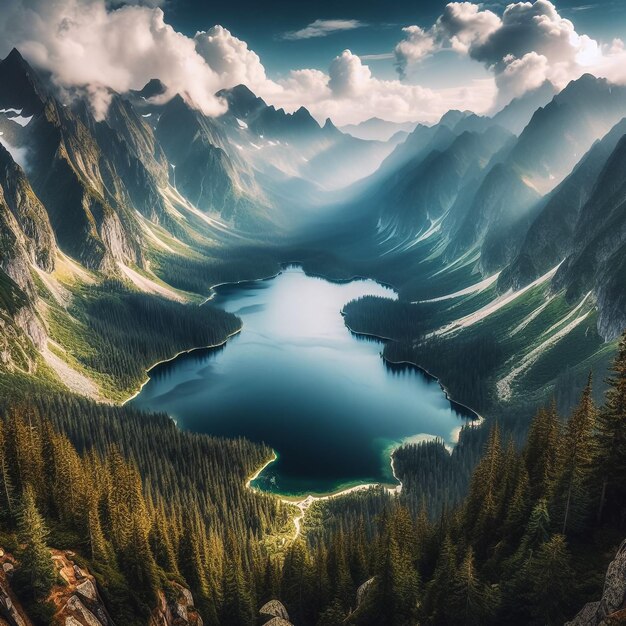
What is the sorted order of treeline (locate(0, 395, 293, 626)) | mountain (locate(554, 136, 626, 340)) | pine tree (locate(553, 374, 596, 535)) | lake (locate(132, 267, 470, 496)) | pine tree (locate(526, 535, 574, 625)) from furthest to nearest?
mountain (locate(554, 136, 626, 340)) < lake (locate(132, 267, 470, 496)) < treeline (locate(0, 395, 293, 626)) < pine tree (locate(553, 374, 596, 535)) < pine tree (locate(526, 535, 574, 625))

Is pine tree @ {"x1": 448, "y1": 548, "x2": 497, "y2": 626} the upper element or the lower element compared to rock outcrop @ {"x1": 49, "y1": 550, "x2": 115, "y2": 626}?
lower

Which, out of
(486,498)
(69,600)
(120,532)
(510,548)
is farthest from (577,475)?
(120,532)

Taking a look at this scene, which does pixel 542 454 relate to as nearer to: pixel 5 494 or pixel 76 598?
pixel 76 598

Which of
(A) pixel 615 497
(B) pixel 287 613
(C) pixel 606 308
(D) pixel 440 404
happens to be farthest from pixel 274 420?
(A) pixel 615 497

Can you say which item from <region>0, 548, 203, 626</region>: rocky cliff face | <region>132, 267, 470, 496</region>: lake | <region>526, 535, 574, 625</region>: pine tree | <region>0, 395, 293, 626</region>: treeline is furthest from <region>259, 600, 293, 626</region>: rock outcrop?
<region>132, 267, 470, 496</region>: lake

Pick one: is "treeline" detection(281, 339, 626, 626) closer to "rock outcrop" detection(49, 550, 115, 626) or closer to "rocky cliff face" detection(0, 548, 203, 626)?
"rocky cliff face" detection(0, 548, 203, 626)

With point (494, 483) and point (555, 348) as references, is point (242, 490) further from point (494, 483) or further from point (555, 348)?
point (555, 348)

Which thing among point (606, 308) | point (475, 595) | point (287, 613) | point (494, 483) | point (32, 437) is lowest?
point (287, 613)
